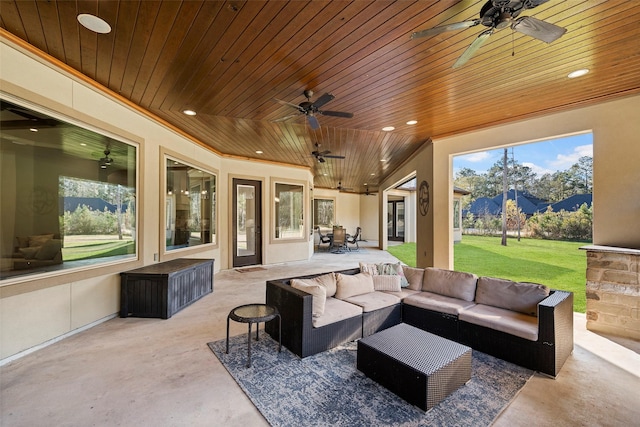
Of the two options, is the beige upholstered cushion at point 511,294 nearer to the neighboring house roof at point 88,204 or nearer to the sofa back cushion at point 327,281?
the sofa back cushion at point 327,281

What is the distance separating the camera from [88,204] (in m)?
3.55

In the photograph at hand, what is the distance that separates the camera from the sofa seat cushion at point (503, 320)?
8.41ft

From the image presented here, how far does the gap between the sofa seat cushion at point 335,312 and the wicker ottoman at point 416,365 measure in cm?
50

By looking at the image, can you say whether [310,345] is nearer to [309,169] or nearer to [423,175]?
[423,175]

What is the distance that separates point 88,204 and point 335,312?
11.3 feet

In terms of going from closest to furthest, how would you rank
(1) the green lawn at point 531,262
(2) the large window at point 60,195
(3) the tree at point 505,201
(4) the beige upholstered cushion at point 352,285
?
(2) the large window at point 60,195
(4) the beige upholstered cushion at point 352,285
(1) the green lawn at point 531,262
(3) the tree at point 505,201

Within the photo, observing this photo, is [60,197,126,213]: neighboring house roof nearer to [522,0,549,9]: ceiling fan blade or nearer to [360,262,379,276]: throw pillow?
Answer: [360,262,379,276]: throw pillow

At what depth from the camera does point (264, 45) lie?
8.24 feet

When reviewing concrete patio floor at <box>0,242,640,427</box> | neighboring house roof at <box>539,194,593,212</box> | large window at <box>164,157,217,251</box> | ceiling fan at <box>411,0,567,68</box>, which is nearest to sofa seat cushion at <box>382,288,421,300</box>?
concrete patio floor at <box>0,242,640,427</box>

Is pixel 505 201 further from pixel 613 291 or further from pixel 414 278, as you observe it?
pixel 414 278

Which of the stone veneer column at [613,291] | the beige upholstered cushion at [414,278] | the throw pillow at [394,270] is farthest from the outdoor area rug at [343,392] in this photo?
the stone veneer column at [613,291]

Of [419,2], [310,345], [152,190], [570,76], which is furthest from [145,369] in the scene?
[570,76]

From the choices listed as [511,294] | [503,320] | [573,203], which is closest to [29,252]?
[503,320]

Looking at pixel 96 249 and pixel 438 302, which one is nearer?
pixel 438 302
